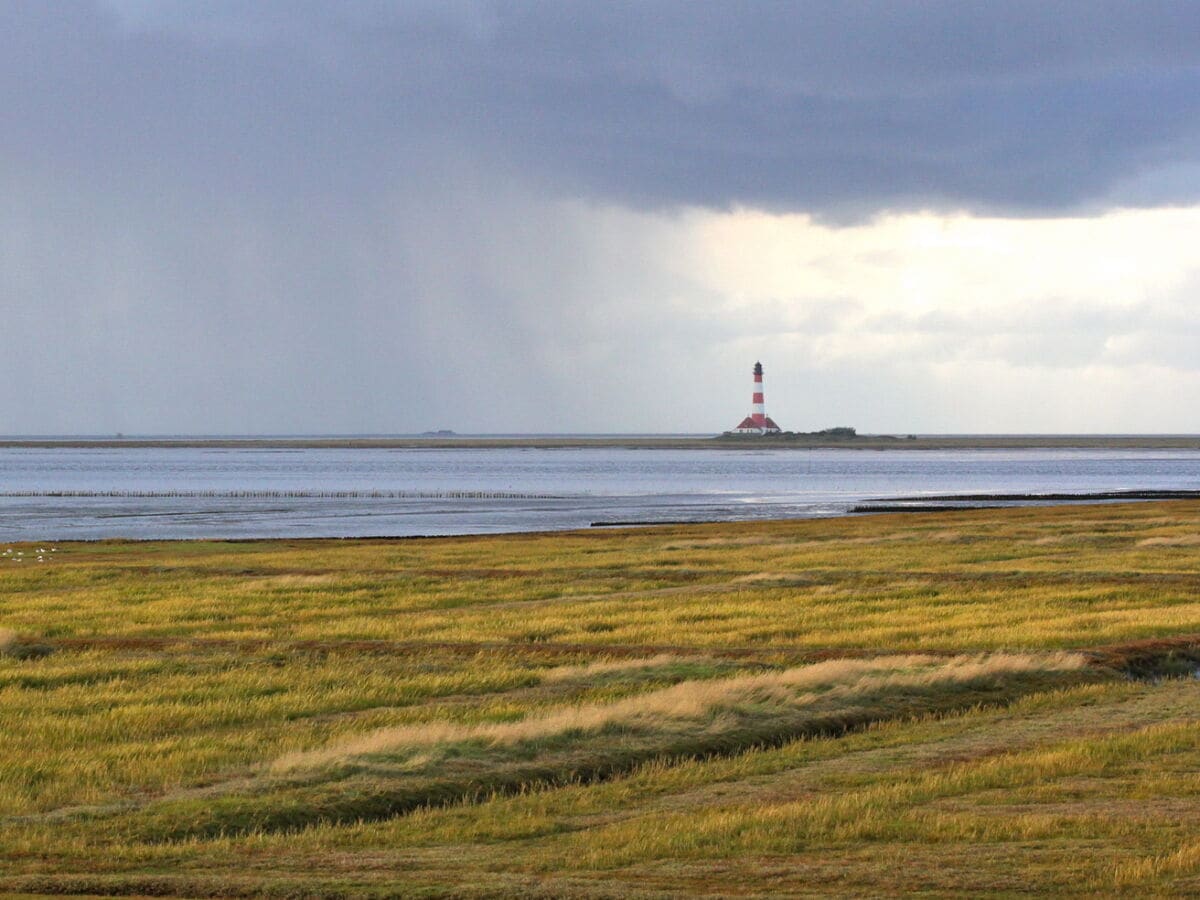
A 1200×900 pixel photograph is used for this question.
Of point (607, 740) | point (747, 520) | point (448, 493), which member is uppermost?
point (607, 740)

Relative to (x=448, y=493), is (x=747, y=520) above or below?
below

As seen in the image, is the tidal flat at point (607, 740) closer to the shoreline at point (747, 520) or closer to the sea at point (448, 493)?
the shoreline at point (747, 520)

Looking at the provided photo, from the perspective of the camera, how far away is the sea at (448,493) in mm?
76750

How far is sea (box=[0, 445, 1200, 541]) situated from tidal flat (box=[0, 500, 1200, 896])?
127 feet

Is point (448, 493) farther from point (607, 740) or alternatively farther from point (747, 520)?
point (607, 740)

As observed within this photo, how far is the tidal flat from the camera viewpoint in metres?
12.1

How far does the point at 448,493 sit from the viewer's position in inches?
4429

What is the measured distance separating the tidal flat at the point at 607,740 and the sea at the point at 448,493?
3870cm

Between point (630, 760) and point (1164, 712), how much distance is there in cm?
746

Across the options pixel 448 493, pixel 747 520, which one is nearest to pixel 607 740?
pixel 747 520

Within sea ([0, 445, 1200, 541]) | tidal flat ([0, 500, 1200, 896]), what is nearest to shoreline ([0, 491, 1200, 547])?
sea ([0, 445, 1200, 541])

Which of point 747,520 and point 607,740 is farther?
point 747,520

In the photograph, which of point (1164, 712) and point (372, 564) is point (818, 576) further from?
point (1164, 712)

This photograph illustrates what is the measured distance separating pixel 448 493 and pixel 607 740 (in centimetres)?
9585
